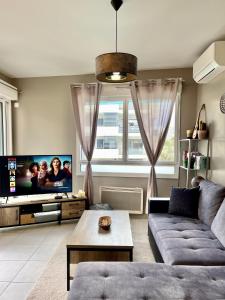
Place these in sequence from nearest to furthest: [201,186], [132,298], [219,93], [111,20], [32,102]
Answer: [132,298] < [111,20] < [201,186] < [219,93] < [32,102]

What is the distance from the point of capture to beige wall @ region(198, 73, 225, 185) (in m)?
2.96

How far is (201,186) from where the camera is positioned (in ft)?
9.37

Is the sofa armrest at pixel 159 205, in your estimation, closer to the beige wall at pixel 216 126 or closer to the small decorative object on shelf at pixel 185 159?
the beige wall at pixel 216 126

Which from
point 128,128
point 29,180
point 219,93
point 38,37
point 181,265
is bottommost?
point 181,265

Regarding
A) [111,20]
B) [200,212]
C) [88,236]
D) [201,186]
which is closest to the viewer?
[88,236]

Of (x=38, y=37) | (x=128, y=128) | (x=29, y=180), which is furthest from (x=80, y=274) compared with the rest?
(x=128, y=128)

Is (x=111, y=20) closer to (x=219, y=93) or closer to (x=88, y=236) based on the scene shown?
(x=219, y=93)

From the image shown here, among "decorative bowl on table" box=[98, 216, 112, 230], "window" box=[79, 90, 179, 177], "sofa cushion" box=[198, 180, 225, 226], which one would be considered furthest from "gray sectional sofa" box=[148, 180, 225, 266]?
"window" box=[79, 90, 179, 177]

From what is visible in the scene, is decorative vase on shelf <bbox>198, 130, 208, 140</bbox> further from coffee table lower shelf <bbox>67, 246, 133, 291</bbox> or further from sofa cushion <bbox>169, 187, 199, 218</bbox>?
coffee table lower shelf <bbox>67, 246, 133, 291</bbox>

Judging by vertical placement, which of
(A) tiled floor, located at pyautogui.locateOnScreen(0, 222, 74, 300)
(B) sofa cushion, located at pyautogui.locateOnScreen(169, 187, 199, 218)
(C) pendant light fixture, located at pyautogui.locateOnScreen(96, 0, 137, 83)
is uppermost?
(C) pendant light fixture, located at pyautogui.locateOnScreen(96, 0, 137, 83)

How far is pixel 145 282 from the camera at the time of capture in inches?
56.5

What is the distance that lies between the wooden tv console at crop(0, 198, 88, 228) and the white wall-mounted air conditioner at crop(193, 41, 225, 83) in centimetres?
268

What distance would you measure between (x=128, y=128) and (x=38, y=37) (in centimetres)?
213

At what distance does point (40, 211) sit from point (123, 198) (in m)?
1.46
